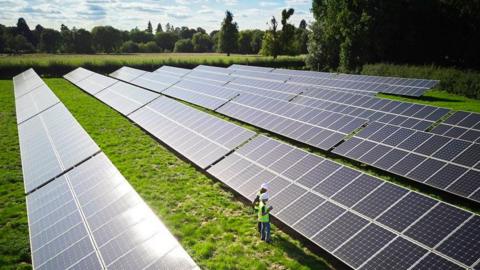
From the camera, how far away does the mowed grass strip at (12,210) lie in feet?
31.2

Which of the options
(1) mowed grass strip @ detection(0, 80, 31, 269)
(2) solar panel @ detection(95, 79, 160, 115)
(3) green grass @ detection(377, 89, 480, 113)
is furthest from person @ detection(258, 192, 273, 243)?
(3) green grass @ detection(377, 89, 480, 113)

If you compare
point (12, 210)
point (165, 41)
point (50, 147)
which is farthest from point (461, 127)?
point (165, 41)

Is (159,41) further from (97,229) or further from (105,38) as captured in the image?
(97,229)

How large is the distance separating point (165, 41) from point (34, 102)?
468 ft

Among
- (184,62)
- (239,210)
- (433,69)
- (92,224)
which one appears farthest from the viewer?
(184,62)

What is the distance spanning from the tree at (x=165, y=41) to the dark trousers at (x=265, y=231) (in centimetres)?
15882

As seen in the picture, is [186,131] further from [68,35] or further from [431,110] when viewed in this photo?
[68,35]

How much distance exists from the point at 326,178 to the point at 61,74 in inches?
2428

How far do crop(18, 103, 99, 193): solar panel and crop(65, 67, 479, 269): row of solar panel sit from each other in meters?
5.44

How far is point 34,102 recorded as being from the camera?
2605 cm

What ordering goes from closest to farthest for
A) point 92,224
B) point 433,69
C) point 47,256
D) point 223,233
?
point 47,256 → point 92,224 → point 223,233 → point 433,69

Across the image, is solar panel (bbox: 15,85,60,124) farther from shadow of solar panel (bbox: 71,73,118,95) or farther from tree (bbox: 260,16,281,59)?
tree (bbox: 260,16,281,59)

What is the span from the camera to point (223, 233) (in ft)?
35.3

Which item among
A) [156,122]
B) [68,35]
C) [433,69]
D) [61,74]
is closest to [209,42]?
[68,35]
